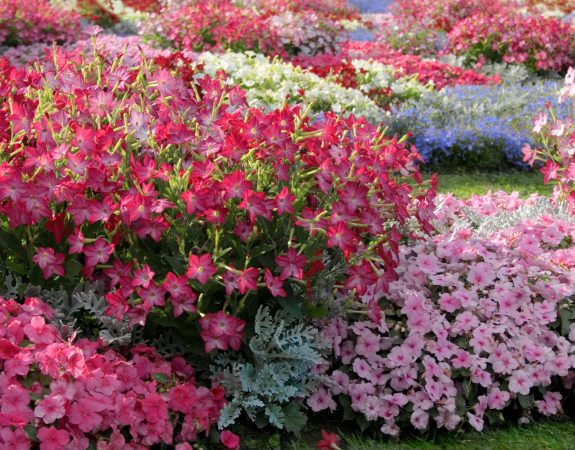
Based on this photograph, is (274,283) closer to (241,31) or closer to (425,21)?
(241,31)

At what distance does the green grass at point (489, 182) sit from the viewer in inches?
286

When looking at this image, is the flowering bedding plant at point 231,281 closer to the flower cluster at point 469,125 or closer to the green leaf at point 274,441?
the green leaf at point 274,441

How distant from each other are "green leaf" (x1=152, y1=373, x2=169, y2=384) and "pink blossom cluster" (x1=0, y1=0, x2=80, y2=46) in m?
9.71

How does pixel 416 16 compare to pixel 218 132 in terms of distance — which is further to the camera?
pixel 416 16

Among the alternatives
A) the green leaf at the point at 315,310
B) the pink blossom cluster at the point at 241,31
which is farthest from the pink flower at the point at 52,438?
the pink blossom cluster at the point at 241,31

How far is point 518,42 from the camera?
43.3 feet

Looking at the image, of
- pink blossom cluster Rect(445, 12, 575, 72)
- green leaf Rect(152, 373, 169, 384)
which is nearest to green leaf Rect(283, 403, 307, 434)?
green leaf Rect(152, 373, 169, 384)

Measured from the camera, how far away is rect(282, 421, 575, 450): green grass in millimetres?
3473

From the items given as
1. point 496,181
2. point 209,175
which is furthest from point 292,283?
point 496,181

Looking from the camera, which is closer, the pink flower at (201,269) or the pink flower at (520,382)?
the pink flower at (201,269)

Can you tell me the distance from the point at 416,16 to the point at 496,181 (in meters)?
8.30

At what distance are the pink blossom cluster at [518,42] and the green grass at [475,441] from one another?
33.1ft

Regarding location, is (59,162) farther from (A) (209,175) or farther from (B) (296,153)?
(B) (296,153)

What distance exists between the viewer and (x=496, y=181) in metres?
7.77
